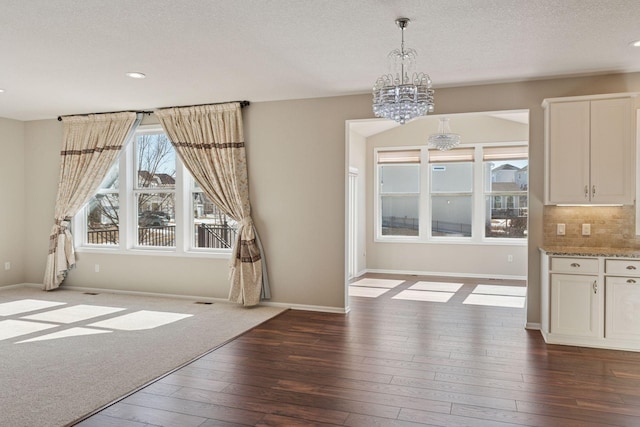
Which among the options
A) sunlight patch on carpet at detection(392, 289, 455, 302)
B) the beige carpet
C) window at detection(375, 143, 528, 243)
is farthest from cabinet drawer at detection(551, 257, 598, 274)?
window at detection(375, 143, 528, 243)

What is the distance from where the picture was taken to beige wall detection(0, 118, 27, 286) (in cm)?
686

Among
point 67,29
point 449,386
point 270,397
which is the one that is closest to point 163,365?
point 270,397

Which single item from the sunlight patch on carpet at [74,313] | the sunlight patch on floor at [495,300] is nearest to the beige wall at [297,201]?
the sunlight patch on carpet at [74,313]

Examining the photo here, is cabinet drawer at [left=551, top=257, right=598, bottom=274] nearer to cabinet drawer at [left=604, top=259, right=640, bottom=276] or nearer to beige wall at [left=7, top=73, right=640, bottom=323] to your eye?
cabinet drawer at [left=604, top=259, right=640, bottom=276]

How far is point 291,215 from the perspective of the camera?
5750 millimetres

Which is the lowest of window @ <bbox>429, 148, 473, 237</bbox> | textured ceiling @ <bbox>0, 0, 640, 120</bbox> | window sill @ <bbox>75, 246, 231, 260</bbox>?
window sill @ <bbox>75, 246, 231, 260</bbox>

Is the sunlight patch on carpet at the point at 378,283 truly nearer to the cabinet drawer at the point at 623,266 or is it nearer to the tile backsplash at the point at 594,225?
the tile backsplash at the point at 594,225

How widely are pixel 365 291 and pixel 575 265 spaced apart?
3.26 meters

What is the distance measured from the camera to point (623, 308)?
404 cm

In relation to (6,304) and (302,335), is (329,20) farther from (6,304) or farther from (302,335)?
(6,304)

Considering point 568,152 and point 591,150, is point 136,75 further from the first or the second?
point 591,150

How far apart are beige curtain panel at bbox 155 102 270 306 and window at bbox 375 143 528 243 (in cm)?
371

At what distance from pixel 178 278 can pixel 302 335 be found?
256 cm

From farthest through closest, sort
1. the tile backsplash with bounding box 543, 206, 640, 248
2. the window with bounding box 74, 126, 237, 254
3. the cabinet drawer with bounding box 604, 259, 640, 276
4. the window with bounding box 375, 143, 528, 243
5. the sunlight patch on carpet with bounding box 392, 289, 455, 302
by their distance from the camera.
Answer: the window with bounding box 375, 143, 528, 243 → the window with bounding box 74, 126, 237, 254 → the sunlight patch on carpet with bounding box 392, 289, 455, 302 → the tile backsplash with bounding box 543, 206, 640, 248 → the cabinet drawer with bounding box 604, 259, 640, 276
